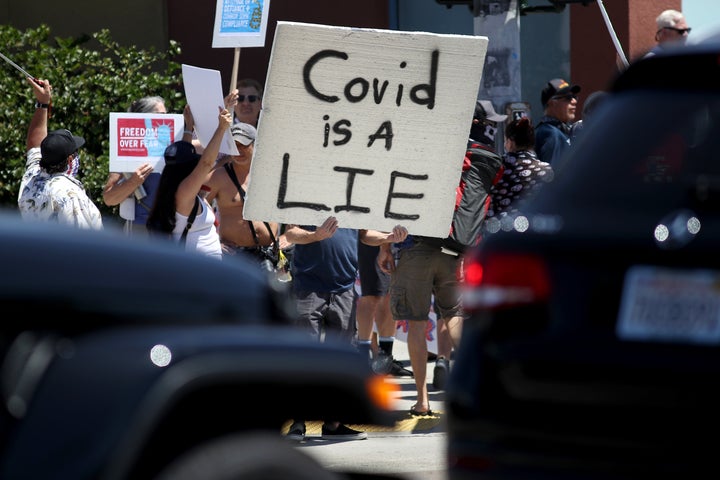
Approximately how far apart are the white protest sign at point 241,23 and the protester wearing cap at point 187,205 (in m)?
1.28

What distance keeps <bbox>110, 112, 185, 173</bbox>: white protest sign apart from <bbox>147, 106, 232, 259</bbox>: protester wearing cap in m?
0.71

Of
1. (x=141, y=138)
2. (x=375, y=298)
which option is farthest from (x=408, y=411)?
(x=141, y=138)

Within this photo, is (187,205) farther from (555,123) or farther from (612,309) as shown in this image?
(612,309)

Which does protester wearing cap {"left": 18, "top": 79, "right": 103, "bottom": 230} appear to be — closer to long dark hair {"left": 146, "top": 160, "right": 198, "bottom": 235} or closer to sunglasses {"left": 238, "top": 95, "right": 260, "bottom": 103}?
long dark hair {"left": 146, "top": 160, "right": 198, "bottom": 235}

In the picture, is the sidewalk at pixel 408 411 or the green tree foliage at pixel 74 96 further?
the green tree foliage at pixel 74 96

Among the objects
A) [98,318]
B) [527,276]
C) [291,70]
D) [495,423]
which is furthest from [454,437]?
[291,70]

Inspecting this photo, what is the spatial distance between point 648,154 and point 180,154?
442 centimetres

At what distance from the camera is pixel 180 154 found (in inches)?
307

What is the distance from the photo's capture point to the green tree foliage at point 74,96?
13.6 m

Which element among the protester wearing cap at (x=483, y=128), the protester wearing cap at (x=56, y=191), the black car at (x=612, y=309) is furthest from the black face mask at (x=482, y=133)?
the black car at (x=612, y=309)

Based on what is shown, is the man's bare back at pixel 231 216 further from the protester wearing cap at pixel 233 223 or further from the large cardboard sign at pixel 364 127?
the large cardboard sign at pixel 364 127

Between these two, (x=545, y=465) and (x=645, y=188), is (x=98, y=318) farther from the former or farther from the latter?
(x=645, y=188)

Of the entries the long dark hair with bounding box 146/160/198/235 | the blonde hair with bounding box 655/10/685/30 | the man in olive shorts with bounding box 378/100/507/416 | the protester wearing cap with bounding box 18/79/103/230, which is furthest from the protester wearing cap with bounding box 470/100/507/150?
the protester wearing cap with bounding box 18/79/103/230

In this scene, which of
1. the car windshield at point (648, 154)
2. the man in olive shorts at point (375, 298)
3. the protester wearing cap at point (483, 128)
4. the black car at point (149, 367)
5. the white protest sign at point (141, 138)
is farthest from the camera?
the man in olive shorts at point (375, 298)
